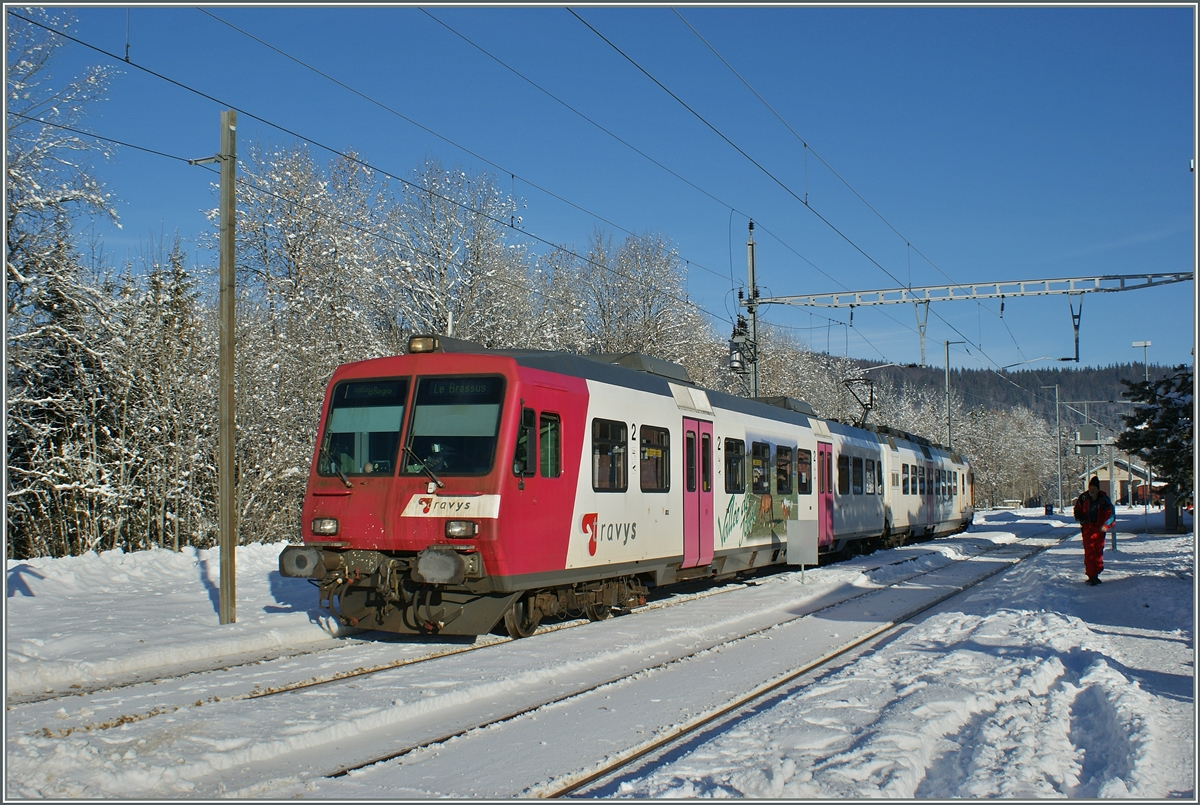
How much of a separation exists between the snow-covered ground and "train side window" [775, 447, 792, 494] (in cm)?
451

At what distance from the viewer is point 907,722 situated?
6418 mm

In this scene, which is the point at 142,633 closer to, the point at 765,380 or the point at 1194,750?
the point at 1194,750

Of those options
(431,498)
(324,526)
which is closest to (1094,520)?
(431,498)

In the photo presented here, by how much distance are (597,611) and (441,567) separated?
3.64m

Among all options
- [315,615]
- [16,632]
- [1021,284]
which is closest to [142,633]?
[16,632]

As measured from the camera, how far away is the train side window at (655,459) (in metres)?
12.6

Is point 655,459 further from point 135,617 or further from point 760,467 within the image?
point 135,617

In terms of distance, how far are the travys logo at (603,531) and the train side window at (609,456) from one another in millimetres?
386

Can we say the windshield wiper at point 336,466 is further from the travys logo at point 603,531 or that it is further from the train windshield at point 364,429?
the travys logo at point 603,531

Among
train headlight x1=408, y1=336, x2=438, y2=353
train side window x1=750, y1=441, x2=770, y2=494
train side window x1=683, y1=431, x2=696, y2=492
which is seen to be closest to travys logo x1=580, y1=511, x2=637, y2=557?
train side window x1=683, y1=431, x2=696, y2=492

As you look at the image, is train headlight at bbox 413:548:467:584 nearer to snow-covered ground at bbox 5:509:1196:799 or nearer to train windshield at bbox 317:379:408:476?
snow-covered ground at bbox 5:509:1196:799

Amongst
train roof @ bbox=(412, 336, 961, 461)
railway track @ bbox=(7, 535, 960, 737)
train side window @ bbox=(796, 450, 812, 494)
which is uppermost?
train roof @ bbox=(412, 336, 961, 461)

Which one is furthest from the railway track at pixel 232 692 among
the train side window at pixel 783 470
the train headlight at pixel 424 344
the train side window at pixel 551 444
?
the train side window at pixel 783 470

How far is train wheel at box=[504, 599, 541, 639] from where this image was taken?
34.2ft
